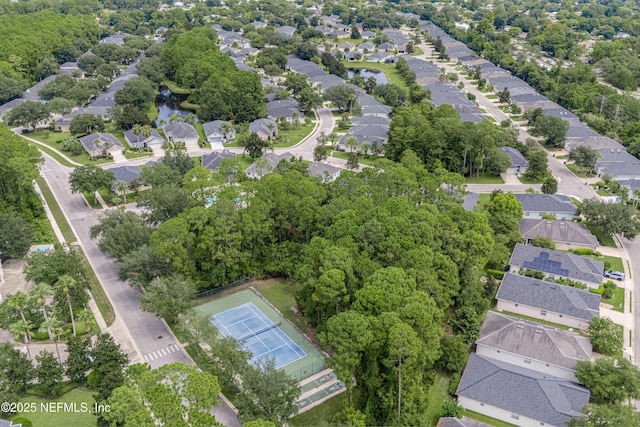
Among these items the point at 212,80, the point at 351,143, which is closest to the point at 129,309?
the point at 351,143

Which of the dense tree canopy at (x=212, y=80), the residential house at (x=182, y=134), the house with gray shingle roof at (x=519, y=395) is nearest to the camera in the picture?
the house with gray shingle roof at (x=519, y=395)

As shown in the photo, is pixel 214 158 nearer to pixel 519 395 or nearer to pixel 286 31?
pixel 519 395

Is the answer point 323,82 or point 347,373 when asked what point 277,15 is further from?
point 347,373

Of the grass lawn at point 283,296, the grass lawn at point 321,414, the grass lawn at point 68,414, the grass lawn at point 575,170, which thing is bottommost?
the grass lawn at point 575,170

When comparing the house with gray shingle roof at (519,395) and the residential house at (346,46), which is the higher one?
the house with gray shingle roof at (519,395)

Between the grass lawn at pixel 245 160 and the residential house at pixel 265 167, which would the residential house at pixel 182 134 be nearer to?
the grass lawn at pixel 245 160

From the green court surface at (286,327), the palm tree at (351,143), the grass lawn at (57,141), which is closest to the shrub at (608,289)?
the green court surface at (286,327)
